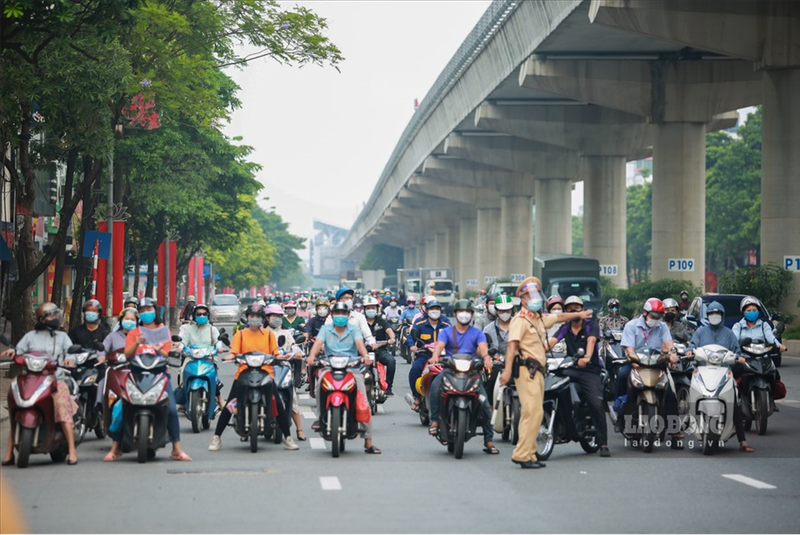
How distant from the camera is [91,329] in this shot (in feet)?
54.1

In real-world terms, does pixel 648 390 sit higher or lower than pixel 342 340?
lower

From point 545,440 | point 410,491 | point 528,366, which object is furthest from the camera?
point 545,440

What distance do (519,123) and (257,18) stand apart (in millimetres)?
26306

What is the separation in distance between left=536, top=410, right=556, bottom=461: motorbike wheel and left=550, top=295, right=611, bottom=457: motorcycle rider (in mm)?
525

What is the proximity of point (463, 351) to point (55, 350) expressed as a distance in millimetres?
4258

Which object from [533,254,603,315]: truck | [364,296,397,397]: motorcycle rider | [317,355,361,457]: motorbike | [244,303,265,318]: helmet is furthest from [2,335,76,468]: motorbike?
[533,254,603,315]: truck

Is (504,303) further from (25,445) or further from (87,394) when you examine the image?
(25,445)

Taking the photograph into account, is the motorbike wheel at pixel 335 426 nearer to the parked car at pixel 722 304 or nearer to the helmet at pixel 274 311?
the helmet at pixel 274 311

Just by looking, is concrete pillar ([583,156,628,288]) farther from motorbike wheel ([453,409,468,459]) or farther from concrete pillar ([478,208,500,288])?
motorbike wheel ([453,409,468,459])

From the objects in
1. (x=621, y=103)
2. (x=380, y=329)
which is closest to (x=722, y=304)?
(x=380, y=329)

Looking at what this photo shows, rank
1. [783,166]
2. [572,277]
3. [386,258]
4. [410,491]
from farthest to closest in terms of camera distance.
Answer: [386,258] → [572,277] → [783,166] → [410,491]

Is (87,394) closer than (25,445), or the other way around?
(25,445)

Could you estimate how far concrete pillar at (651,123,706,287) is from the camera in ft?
152

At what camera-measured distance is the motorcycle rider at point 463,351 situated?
580 inches
